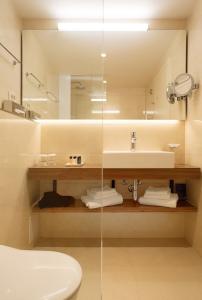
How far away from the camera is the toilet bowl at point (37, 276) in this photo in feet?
3.04

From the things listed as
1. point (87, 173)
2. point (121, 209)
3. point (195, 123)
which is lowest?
point (121, 209)

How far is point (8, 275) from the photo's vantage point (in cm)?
101

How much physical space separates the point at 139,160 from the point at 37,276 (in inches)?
52.3

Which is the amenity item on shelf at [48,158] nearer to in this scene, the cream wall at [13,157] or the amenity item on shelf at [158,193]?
the cream wall at [13,157]

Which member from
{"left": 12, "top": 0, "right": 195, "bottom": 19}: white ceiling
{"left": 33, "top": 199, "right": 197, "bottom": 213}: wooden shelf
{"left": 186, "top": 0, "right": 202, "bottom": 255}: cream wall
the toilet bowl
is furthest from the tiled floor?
{"left": 12, "top": 0, "right": 195, "bottom": 19}: white ceiling

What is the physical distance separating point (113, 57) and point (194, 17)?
0.88 meters

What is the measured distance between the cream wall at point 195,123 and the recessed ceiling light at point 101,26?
495 mm

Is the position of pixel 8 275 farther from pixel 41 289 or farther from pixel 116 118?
pixel 116 118

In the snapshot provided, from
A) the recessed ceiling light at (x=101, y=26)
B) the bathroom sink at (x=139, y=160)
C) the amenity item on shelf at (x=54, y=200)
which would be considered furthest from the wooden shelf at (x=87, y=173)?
the recessed ceiling light at (x=101, y=26)

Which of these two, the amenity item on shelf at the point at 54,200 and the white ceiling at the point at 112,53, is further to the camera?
the white ceiling at the point at 112,53

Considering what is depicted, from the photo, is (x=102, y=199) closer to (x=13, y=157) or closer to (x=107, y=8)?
(x=13, y=157)

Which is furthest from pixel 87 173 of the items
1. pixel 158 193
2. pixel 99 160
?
pixel 158 193

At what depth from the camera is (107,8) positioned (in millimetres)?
2270

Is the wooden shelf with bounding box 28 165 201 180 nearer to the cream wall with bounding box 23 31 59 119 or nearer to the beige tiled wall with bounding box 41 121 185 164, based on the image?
the beige tiled wall with bounding box 41 121 185 164
